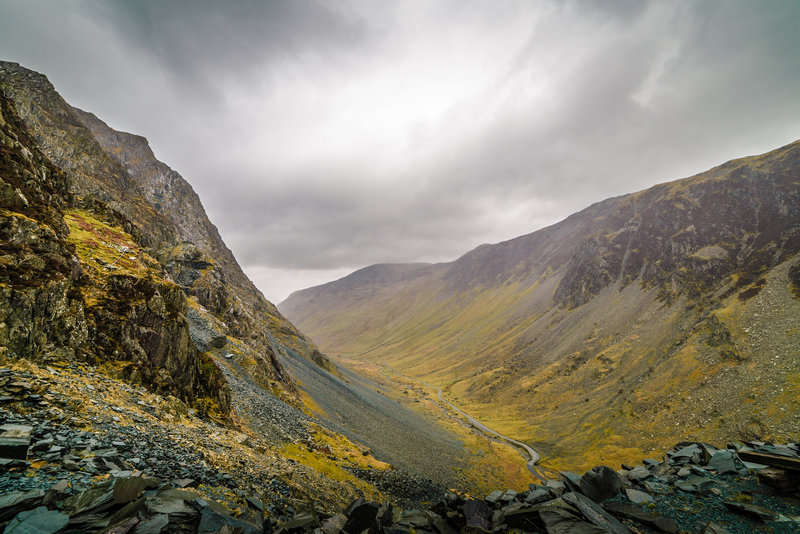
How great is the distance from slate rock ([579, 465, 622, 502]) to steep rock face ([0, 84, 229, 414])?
1203 inches

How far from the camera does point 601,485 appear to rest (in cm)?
2059

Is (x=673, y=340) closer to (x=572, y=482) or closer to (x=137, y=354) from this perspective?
(x=572, y=482)

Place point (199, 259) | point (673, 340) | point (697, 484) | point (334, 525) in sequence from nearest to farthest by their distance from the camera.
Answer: point (334, 525)
point (697, 484)
point (199, 259)
point (673, 340)

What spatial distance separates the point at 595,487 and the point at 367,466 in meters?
25.7

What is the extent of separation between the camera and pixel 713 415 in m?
62.5

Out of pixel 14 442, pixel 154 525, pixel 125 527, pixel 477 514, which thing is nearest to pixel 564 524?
pixel 477 514

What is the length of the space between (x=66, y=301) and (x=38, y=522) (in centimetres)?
1641

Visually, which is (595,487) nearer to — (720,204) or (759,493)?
(759,493)

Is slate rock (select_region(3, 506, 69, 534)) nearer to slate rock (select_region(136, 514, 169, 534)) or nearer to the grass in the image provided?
slate rock (select_region(136, 514, 169, 534))

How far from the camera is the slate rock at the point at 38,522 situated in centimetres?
853

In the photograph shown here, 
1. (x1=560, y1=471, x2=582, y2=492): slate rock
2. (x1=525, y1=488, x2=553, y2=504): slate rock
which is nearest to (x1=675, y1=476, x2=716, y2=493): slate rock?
(x1=560, y1=471, x2=582, y2=492): slate rock

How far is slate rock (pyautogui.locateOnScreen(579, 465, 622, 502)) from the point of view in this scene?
20359 millimetres

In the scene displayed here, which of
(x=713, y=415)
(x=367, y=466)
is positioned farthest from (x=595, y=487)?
(x=713, y=415)

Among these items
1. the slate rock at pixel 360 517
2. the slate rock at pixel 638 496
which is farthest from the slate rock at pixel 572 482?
the slate rock at pixel 360 517
